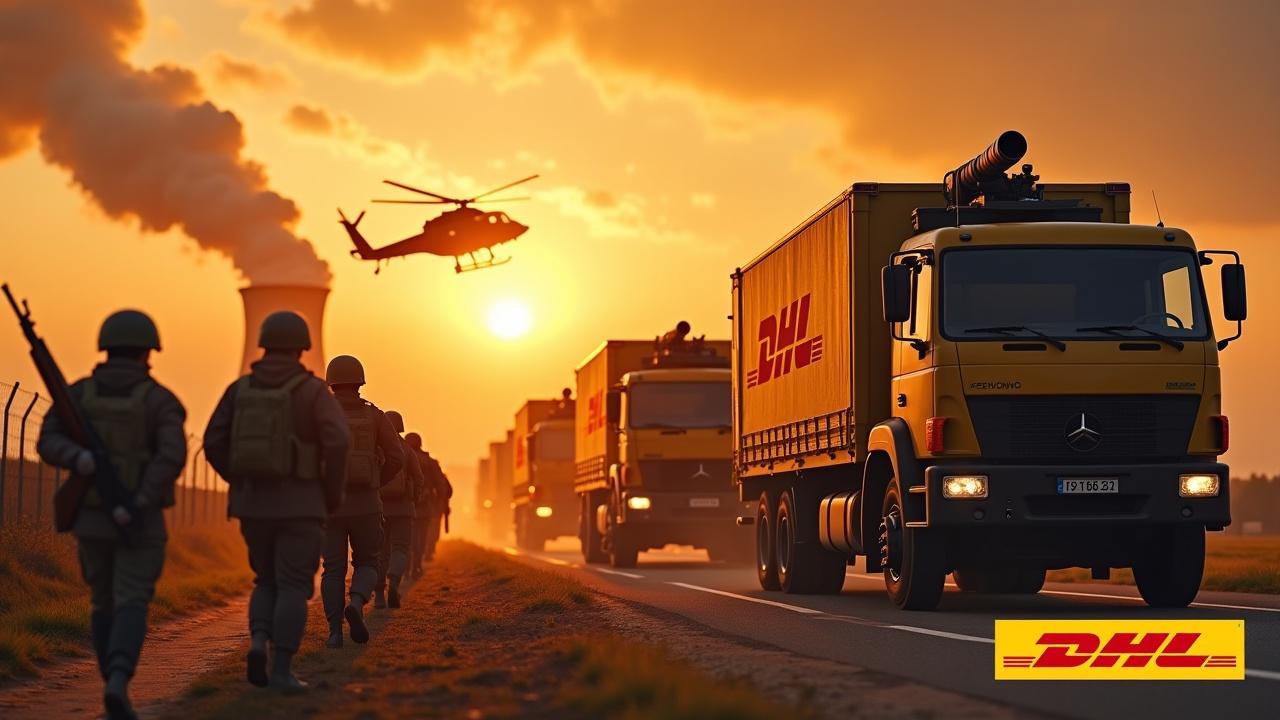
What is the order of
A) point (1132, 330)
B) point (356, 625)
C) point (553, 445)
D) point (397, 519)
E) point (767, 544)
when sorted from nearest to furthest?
point (356, 625) → point (1132, 330) → point (397, 519) → point (767, 544) → point (553, 445)

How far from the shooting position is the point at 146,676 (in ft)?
40.2

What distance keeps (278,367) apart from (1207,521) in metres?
8.16

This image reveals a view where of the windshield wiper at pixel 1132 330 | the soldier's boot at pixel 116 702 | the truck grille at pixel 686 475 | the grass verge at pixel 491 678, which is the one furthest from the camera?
the truck grille at pixel 686 475

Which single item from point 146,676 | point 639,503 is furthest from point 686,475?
point 146,676

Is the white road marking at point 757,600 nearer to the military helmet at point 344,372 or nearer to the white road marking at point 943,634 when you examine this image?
the white road marking at point 943,634

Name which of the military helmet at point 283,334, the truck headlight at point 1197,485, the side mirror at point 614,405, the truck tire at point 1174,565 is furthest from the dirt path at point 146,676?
the side mirror at point 614,405

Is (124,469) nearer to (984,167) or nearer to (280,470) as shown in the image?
(280,470)

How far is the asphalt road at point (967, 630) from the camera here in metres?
8.62

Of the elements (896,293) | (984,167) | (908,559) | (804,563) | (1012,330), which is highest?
(984,167)

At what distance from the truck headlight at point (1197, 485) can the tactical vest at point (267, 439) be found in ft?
25.4

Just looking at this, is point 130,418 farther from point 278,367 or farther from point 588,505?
point 588,505

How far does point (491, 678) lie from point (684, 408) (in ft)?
63.4

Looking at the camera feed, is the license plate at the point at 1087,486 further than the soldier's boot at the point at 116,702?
Yes

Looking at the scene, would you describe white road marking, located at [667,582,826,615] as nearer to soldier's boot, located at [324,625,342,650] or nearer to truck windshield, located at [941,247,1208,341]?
truck windshield, located at [941,247,1208,341]
